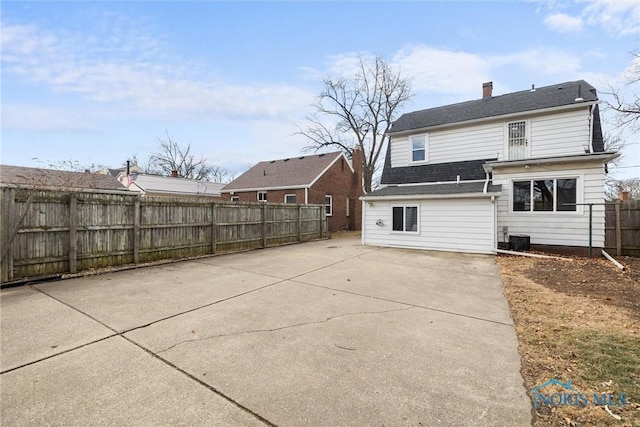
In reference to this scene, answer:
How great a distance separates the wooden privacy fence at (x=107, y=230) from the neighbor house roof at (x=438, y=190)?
5909 mm

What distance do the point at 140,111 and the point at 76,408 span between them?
68.0 feet

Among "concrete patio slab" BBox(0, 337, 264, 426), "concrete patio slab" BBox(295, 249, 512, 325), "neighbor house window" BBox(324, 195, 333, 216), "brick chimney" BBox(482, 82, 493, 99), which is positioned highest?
"brick chimney" BBox(482, 82, 493, 99)

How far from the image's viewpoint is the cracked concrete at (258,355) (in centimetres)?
219

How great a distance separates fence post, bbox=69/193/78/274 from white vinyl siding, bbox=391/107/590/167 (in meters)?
12.7

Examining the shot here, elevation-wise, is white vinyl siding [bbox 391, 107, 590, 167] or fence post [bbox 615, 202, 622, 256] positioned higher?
white vinyl siding [bbox 391, 107, 590, 167]

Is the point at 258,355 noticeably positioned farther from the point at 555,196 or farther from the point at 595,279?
the point at 555,196

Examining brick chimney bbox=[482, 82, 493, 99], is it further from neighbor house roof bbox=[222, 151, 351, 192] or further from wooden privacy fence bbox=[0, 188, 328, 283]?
wooden privacy fence bbox=[0, 188, 328, 283]

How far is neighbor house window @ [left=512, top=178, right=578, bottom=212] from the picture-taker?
10.2m

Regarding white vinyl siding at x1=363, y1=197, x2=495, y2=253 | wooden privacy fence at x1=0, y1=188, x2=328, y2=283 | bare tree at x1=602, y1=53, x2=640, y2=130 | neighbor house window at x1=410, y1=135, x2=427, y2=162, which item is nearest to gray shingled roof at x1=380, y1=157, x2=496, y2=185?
neighbor house window at x1=410, y1=135, x2=427, y2=162

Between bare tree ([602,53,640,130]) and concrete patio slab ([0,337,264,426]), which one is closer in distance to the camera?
concrete patio slab ([0,337,264,426])

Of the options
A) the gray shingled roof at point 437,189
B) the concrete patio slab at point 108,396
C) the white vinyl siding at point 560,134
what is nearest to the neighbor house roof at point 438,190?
the gray shingled roof at point 437,189

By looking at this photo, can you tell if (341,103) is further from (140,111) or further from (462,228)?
(462,228)

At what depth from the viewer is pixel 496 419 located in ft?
6.94

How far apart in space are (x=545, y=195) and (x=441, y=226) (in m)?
3.78
